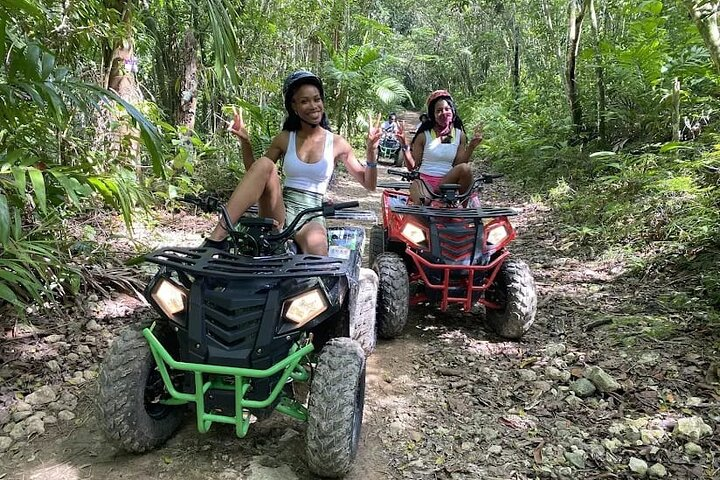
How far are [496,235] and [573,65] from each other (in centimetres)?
650

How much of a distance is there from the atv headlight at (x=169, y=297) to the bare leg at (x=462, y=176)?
123 inches

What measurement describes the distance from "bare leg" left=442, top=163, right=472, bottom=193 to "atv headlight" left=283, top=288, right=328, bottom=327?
9.20 ft

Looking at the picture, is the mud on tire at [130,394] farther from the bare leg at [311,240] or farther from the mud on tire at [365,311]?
the mud on tire at [365,311]

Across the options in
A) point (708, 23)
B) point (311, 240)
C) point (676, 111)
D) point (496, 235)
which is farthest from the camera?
point (676, 111)

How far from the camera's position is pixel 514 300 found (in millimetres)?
3943

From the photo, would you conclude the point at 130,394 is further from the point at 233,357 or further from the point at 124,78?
the point at 124,78

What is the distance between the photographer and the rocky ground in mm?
2574

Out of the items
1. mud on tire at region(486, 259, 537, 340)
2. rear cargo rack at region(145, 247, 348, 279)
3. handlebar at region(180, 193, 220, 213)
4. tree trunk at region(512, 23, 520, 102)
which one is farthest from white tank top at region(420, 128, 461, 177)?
tree trunk at region(512, 23, 520, 102)

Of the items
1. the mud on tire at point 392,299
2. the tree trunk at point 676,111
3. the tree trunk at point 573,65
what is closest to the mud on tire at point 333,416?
the mud on tire at point 392,299

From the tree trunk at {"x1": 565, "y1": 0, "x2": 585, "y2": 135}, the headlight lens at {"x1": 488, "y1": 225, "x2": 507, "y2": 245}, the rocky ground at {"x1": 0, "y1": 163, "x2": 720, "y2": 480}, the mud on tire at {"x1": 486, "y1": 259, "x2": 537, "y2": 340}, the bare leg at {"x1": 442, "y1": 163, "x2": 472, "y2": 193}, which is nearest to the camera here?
the rocky ground at {"x1": 0, "y1": 163, "x2": 720, "y2": 480}

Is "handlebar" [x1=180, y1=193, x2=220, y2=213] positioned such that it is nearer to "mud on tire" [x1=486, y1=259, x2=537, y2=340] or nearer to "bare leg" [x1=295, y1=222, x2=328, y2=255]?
"bare leg" [x1=295, y1=222, x2=328, y2=255]

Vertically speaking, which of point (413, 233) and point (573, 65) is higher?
point (573, 65)

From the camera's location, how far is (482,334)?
4.28 metres

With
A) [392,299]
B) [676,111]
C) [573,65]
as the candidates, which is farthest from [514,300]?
[573,65]
